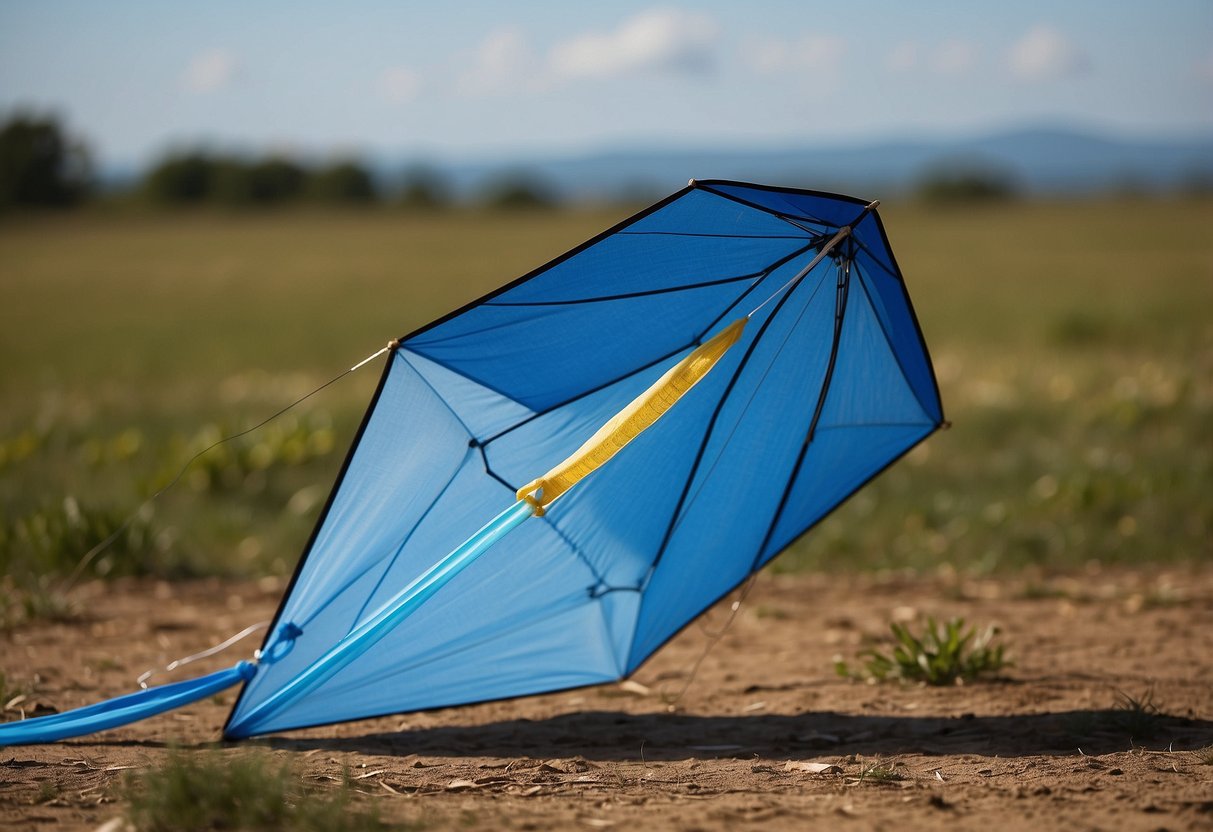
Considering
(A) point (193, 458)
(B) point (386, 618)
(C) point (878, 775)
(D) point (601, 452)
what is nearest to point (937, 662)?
(C) point (878, 775)

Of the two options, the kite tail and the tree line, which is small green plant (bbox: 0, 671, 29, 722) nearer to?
the kite tail

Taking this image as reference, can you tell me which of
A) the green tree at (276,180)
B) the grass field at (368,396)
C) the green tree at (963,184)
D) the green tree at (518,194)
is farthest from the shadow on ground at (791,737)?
the green tree at (963,184)

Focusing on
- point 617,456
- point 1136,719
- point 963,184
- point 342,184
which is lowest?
point 1136,719

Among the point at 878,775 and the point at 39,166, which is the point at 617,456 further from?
the point at 39,166

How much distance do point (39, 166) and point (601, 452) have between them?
7168cm

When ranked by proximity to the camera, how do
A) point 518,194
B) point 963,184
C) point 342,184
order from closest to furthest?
1. point 342,184
2. point 518,194
3. point 963,184

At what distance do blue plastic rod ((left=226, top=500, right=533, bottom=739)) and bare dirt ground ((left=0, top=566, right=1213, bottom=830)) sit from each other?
18 cm

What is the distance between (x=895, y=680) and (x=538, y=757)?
1808mm

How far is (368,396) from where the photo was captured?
12.1m

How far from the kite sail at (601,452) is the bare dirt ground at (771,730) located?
1.09 ft

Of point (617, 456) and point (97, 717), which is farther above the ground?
point (617, 456)

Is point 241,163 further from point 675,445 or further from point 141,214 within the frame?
point 675,445

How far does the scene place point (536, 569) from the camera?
15.8 feet

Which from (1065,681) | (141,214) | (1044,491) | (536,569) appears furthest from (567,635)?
(141,214)
